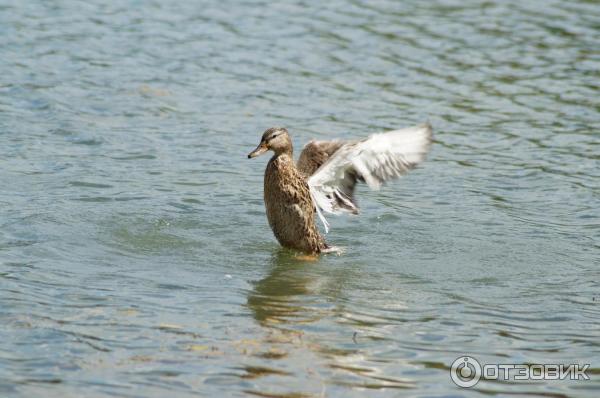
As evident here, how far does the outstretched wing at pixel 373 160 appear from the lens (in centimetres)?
806

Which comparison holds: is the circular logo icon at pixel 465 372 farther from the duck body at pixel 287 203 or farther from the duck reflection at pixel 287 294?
the duck body at pixel 287 203

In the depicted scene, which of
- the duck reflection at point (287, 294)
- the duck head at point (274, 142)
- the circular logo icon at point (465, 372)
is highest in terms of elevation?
the duck head at point (274, 142)

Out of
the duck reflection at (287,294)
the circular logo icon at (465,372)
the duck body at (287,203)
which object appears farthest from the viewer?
the duck body at (287,203)

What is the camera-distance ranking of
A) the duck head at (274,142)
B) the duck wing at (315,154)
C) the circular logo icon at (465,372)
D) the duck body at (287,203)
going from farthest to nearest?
the duck wing at (315,154)
the duck body at (287,203)
the duck head at (274,142)
the circular logo icon at (465,372)

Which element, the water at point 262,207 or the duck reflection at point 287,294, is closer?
the water at point 262,207

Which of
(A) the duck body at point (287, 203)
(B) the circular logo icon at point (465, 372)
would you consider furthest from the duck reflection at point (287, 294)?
(B) the circular logo icon at point (465, 372)

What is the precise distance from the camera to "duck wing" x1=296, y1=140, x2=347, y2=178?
8.77 m

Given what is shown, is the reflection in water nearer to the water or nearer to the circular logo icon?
the water

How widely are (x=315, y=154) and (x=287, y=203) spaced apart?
1.73 ft

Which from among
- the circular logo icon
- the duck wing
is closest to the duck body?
the duck wing

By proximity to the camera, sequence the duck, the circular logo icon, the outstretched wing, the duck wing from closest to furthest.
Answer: the circular logo icon, the outstretched wing, the duck, the duck wing

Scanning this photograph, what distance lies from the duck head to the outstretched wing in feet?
1.08

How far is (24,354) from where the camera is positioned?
5707 millimetres

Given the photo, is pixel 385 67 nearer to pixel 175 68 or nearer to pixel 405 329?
pixel 175 68
